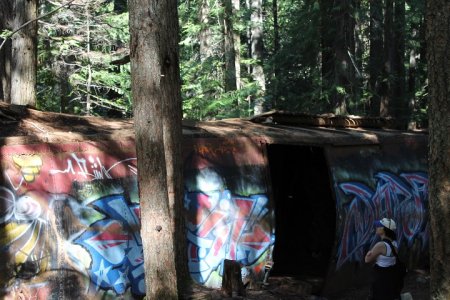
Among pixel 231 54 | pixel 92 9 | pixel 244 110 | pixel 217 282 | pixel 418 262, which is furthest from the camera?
pixel 231 54

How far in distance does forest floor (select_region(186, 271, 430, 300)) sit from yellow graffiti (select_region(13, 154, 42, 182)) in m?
2.70

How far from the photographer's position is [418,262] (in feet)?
40.6

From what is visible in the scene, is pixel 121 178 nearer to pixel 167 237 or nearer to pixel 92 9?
pixel 167 237

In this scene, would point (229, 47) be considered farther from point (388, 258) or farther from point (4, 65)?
point (388, 258)

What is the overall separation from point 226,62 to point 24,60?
1094 centimetres

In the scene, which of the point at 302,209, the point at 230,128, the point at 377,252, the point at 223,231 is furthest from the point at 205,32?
the point at 377,252

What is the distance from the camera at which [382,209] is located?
11414mm

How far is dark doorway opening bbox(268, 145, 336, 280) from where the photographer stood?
12516 millimetres

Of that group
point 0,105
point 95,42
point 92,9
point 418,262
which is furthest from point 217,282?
point 95,42

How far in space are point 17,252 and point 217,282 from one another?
3.23m

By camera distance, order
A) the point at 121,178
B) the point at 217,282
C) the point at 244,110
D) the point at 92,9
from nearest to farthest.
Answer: the point at 121,178, the point at 217,282, the point at 92,9, the point at 244,110

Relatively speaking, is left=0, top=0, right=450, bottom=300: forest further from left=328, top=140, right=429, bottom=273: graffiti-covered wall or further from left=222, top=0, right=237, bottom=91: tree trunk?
left=328, top=140, right=429, bottom=273: graffiti-covered wall

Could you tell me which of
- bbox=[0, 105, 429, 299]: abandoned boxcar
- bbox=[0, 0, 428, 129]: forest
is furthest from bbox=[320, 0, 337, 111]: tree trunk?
bbox=[0, 105, 429, 299]: abandoned boxcar

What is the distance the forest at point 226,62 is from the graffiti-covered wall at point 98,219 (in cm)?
436
